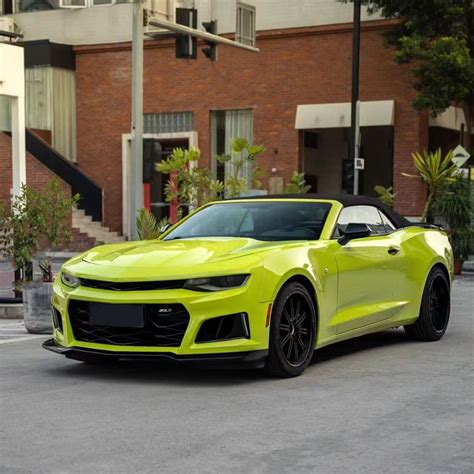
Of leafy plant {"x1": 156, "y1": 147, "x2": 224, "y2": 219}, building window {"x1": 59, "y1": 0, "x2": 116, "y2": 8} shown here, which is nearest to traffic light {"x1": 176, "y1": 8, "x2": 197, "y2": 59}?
leafy plant {"x1": 156, "y1": 147, "x2": 224, "y2": 219}

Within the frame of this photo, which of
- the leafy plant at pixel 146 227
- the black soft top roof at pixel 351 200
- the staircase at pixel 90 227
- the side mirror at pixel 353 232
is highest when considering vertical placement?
the black soft top roof at pixel 351 200

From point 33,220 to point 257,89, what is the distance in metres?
A: 20.0

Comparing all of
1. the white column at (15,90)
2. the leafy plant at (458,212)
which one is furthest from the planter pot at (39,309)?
the leafy plant at (458,212)

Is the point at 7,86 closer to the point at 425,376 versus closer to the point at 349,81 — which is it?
the point at 425,376

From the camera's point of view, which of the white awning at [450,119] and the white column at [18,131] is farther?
the white awning at [450,119]

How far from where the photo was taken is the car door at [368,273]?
8547mm

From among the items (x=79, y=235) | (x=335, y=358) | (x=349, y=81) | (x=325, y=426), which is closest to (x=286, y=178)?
(x=349, y=81)

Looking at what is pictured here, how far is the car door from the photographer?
8547 millimetres

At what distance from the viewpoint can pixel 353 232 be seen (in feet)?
28.2

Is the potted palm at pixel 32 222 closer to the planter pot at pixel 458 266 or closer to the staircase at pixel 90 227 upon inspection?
the planter pot at pixel 458 266

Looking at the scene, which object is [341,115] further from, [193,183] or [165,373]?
[165,373]

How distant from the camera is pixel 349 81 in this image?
30.2 m

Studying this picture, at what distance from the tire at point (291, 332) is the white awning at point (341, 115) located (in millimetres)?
21972

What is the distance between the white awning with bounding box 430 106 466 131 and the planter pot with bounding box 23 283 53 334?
2001 cm
